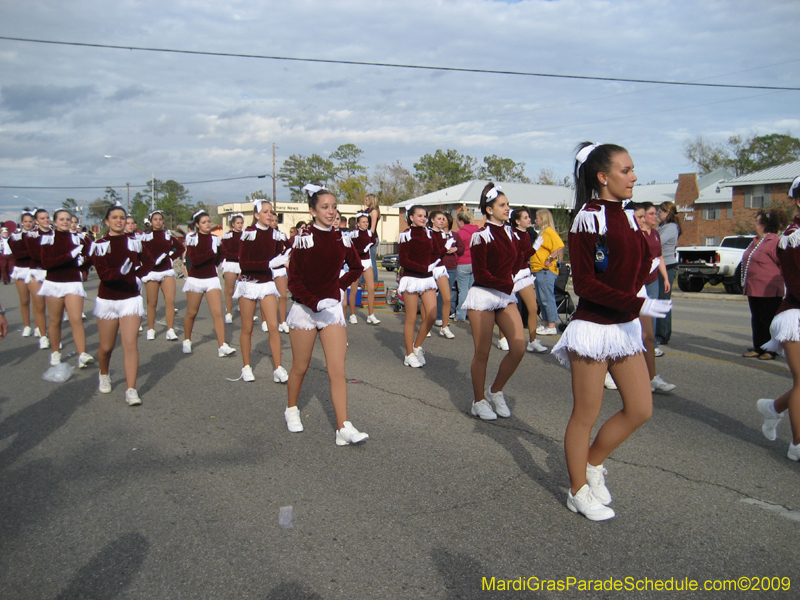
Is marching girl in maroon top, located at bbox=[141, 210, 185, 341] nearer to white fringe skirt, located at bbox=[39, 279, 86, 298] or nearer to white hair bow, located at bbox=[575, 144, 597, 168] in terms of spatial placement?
white fringe skirt, located at bbox=[39, 279, 86, 298]

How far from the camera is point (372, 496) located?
12.7 feet

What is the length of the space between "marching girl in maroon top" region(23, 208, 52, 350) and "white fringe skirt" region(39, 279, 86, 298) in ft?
3.63

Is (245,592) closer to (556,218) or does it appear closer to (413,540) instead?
(413,540)

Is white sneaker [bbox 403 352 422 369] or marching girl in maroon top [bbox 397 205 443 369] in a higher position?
marching girl in maroon top [bbox 397 205 443 369]

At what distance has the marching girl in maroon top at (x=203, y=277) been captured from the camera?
27.1 feet

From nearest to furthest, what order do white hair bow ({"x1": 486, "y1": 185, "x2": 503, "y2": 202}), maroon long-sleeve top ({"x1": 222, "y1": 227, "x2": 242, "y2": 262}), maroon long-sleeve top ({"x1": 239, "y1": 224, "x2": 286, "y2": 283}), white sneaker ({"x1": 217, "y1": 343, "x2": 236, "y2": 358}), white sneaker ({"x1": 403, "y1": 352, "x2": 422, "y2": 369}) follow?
white hair bow ({"x1": 486, "y1": 185, "x2": 503, "y2": 202}) → maroon long-sleeve top ({"x1": 239, "y1": 224, "x2": 286, "y2": 283}) → white sneaker ({"x1": 403, "y1": 352, "x2": 422, "y2": 369}) → white sneaker ({"x1": 217, "y1": 343, "x2": 236, "y2": 358}) → maroon long-sleeve top ({"x1": 222, "y1": 227, "x2": 242, "y2": 262})

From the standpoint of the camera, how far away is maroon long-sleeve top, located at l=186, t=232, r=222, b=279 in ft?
28.1

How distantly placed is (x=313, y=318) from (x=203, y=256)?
4.28m

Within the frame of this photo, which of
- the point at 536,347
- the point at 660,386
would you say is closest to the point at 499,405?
the point at 660,386

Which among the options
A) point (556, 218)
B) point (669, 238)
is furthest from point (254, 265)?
point (556, 218)

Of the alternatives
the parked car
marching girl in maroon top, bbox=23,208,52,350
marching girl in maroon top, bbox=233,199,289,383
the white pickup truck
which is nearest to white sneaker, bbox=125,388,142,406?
marching girl in maroon top, bbox=233,199,289,383

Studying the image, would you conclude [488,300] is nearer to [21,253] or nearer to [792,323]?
[792,323]

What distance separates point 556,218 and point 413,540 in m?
40.3

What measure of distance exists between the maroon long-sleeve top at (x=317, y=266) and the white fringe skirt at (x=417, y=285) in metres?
3.21
